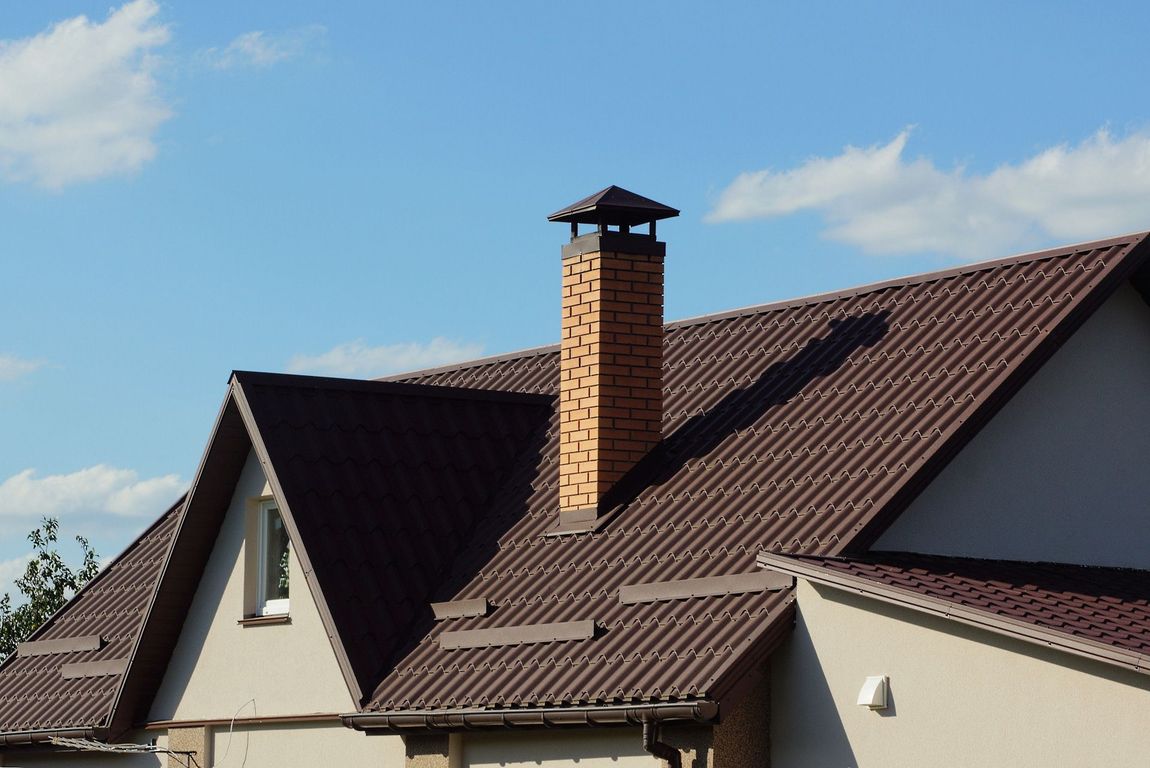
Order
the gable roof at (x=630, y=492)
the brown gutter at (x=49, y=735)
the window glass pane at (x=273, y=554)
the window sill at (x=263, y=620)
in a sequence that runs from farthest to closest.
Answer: the brown gutter at (x=49, y=735) < the window glass pane at (x=273, y=554) < the window sill at (x=263, y=620) < the gable roof at (x=630, y=492)

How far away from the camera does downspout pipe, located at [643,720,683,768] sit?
13133 millimetres

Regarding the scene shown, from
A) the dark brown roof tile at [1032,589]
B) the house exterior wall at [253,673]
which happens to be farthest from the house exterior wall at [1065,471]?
the house exterior wall at [253,673]

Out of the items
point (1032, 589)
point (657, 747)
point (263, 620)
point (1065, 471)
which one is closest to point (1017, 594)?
point (1032, 589)

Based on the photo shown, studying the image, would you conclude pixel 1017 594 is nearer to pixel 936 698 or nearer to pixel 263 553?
pixel 936 698

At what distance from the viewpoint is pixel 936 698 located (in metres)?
12.3

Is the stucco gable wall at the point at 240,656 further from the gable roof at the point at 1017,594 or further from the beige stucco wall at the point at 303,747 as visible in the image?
the gable roof at the point at 1017,594

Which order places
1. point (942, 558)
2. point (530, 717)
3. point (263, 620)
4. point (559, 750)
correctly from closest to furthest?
point (942, 558), point (530, 717), point (559, 750), point (263, 620)

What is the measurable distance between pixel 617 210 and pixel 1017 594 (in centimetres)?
616

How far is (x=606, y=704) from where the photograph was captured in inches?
532

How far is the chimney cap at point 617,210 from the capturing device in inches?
690

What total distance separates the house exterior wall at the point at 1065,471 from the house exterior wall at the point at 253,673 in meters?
5.10

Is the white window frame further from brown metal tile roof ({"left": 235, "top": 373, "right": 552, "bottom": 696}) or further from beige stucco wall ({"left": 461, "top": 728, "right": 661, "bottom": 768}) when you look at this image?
beige stucco wall ({"left": 461, "top": 728, "right": 661, "bottom": 768})

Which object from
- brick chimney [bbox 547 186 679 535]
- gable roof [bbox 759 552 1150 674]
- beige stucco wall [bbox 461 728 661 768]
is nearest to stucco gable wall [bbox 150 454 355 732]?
beige stucco wall [bbox 461 728 661 768]

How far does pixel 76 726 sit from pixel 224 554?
227cm
